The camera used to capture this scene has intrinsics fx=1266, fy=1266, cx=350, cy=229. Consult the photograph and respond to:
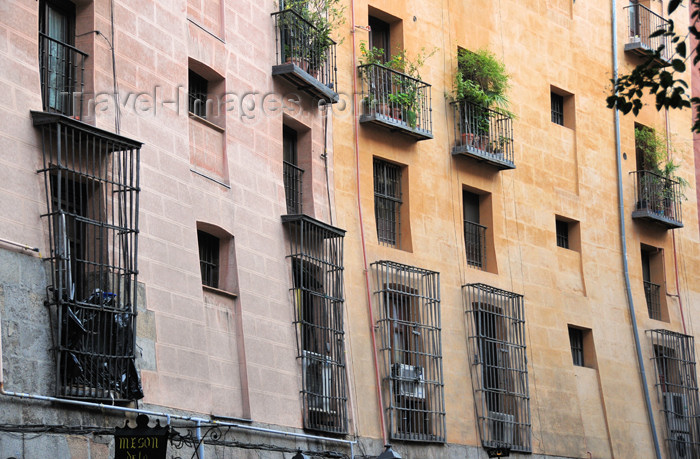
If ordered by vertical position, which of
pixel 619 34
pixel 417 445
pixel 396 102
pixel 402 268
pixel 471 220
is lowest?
pixel 417 445

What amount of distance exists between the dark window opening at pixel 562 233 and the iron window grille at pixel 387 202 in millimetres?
5767

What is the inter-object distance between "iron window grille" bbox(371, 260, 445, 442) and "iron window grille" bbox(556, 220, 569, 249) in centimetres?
558

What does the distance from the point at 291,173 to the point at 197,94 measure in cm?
254

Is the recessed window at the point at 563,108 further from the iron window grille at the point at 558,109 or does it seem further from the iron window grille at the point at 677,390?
the iron window grille at the point at 677,390

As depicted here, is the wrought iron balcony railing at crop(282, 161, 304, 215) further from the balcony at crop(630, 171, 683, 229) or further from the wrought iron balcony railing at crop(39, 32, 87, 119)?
the balcony at crop(630, 171, 683, 229)

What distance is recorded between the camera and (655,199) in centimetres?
2997

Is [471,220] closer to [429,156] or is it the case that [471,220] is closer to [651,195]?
[429,156]

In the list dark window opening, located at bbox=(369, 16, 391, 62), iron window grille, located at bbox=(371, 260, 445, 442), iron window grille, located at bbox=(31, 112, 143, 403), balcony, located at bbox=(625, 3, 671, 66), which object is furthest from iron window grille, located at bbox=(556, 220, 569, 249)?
iron window grille, located at bbox=(31, 112, 143, 403)

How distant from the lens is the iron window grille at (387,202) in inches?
922

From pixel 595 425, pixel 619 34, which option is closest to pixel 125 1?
pixel 595 425

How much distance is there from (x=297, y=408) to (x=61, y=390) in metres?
5.36

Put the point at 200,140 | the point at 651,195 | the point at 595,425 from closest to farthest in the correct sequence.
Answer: the point at 200,140 < the point at 595,425 < the point at 651,195

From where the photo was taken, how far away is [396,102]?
23500 millimetres

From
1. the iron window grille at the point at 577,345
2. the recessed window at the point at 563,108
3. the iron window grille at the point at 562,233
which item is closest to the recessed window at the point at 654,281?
the iron window grille at the point at 562,233
